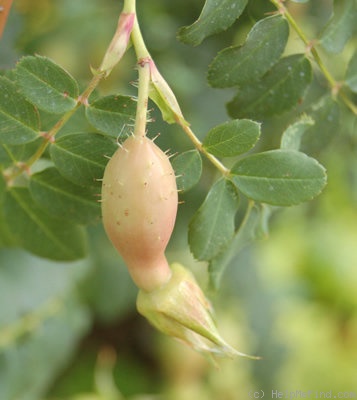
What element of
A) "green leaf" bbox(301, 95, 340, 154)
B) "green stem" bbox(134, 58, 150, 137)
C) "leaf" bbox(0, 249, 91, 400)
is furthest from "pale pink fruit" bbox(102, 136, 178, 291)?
"leaf" bbox(0, 249, 91, 400)

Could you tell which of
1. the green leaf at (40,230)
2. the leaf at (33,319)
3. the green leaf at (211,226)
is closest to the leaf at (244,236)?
the green leaf at (211,226)

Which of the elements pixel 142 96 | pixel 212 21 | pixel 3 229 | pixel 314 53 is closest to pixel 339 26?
pixel 314 53

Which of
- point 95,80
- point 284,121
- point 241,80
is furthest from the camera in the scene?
point 284,121

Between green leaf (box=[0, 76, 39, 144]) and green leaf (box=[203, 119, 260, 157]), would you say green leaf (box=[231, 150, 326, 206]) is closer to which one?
green leaf (box=[203, 119, 260, 157])

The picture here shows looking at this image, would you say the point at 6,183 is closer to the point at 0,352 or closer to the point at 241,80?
the point at 241,80

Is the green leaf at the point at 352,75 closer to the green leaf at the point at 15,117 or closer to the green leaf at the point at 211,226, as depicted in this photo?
the green leaf at the point at 211,226

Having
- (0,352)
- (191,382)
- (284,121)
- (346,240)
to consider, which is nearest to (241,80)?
(284,121)

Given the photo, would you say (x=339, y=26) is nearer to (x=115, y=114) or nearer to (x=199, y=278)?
(x=115, y=114)
